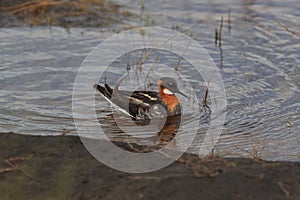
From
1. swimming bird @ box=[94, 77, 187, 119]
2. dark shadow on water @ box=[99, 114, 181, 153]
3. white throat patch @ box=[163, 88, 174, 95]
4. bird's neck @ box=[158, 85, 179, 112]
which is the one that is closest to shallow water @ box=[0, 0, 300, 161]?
dark shadow on water @ box=[99, 114, 181, 153]

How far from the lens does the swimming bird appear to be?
949 cm

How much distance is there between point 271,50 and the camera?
12.0 meters

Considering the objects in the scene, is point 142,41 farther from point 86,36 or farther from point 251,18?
point 251,18

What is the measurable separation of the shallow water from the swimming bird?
280 millimetres

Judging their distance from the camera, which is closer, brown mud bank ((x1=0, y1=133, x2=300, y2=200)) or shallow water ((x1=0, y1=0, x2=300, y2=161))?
brown mud bank ((x1=0, y1=133, x2=300, y2=200))

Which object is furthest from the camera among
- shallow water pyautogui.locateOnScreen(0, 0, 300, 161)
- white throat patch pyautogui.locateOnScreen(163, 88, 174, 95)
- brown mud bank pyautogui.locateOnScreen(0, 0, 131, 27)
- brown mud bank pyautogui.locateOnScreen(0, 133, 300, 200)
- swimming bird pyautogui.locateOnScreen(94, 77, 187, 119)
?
brown mud bank pyautogui.locateOnScreen(0, 0, 131, 27)

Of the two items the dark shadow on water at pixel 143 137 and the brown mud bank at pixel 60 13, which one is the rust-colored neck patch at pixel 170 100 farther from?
the brown mud bank at pixel 60 13

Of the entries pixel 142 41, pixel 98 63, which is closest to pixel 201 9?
pixel 142 41

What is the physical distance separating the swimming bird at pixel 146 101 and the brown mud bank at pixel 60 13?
4524 mm

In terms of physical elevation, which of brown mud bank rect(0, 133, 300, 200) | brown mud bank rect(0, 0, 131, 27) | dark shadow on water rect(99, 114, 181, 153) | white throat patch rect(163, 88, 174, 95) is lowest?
dark shadow on water rect(99, 114, 181, 153)

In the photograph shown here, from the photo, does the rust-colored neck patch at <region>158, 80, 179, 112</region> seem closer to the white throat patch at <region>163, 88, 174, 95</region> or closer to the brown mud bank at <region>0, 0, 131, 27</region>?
the white throat patch at <region>163, 88, 174, 95</region>

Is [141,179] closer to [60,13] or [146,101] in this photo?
[146,101]

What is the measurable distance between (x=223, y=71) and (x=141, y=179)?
17.3 feet

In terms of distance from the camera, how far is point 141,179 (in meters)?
6.03
